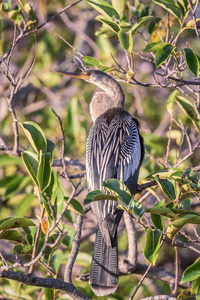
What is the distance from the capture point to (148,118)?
5.17m

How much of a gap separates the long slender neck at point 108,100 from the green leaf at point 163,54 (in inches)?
54.1

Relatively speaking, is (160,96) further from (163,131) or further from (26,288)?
(26,288)

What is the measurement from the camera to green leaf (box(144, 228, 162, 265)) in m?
1.74

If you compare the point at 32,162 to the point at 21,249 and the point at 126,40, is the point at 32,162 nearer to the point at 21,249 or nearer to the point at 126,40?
the point at 21,249

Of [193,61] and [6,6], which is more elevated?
[6,6]

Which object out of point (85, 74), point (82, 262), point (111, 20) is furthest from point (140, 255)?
point (111, 20)

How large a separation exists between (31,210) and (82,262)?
1.01 m

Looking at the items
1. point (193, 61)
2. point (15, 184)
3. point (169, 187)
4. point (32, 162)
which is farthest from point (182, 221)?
point (15, 184)

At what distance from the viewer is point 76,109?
12.0 ft

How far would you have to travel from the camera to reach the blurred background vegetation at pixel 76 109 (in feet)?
10.3

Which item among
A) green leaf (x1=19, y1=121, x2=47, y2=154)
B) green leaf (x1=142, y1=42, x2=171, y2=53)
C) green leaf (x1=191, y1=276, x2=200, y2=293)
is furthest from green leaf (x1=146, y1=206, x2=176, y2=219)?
green leaf (x1=142, y1=42, x2=171, y2=53)

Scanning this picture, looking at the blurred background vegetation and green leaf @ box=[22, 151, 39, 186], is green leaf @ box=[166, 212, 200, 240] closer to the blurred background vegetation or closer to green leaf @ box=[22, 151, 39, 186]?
green leaf @ box=[22, 151, 39, 186]

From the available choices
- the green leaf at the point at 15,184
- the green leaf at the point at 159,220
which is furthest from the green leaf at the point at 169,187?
the green leaf at the point at 15,184

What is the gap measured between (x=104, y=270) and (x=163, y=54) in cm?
122
